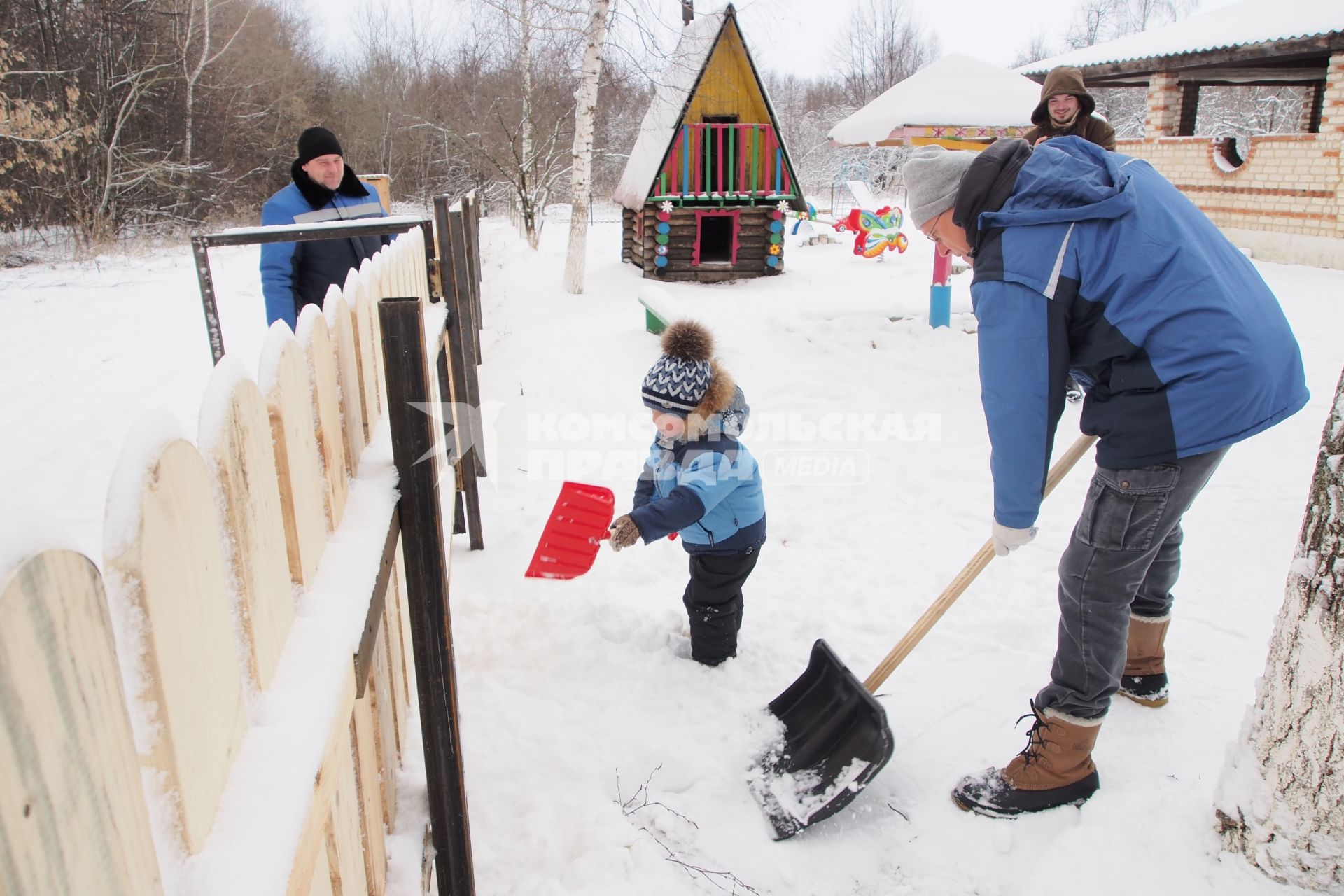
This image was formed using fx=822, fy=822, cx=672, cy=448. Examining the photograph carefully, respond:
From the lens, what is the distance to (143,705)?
28.0 inches

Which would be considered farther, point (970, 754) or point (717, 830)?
point (970, 754)

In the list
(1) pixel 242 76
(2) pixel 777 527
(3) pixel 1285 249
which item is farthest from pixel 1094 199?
(1) pixel 242 76

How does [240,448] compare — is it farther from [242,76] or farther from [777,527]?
[242,76]

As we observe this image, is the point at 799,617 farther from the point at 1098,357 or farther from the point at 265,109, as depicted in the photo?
the point at 265,109

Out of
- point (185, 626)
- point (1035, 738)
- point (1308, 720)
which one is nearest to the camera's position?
point (185, 626)

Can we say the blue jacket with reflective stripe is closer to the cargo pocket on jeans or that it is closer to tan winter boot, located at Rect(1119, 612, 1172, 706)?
the cargo pocket on jeans

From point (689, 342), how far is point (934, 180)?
0.95m

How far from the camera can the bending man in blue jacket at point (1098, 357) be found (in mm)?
1950

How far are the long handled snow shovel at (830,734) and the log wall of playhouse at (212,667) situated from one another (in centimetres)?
118

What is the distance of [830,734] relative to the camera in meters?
2.49

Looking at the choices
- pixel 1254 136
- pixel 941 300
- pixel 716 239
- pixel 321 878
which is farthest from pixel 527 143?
pixel 321 878

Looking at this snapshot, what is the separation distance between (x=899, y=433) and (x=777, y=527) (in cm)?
193

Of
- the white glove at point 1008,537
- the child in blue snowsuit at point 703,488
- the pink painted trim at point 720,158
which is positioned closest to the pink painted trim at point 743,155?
the pink painted trim at point 720,158

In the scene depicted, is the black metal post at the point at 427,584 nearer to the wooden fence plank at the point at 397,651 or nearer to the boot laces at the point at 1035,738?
the wooden fence plank at the point at 397,651
